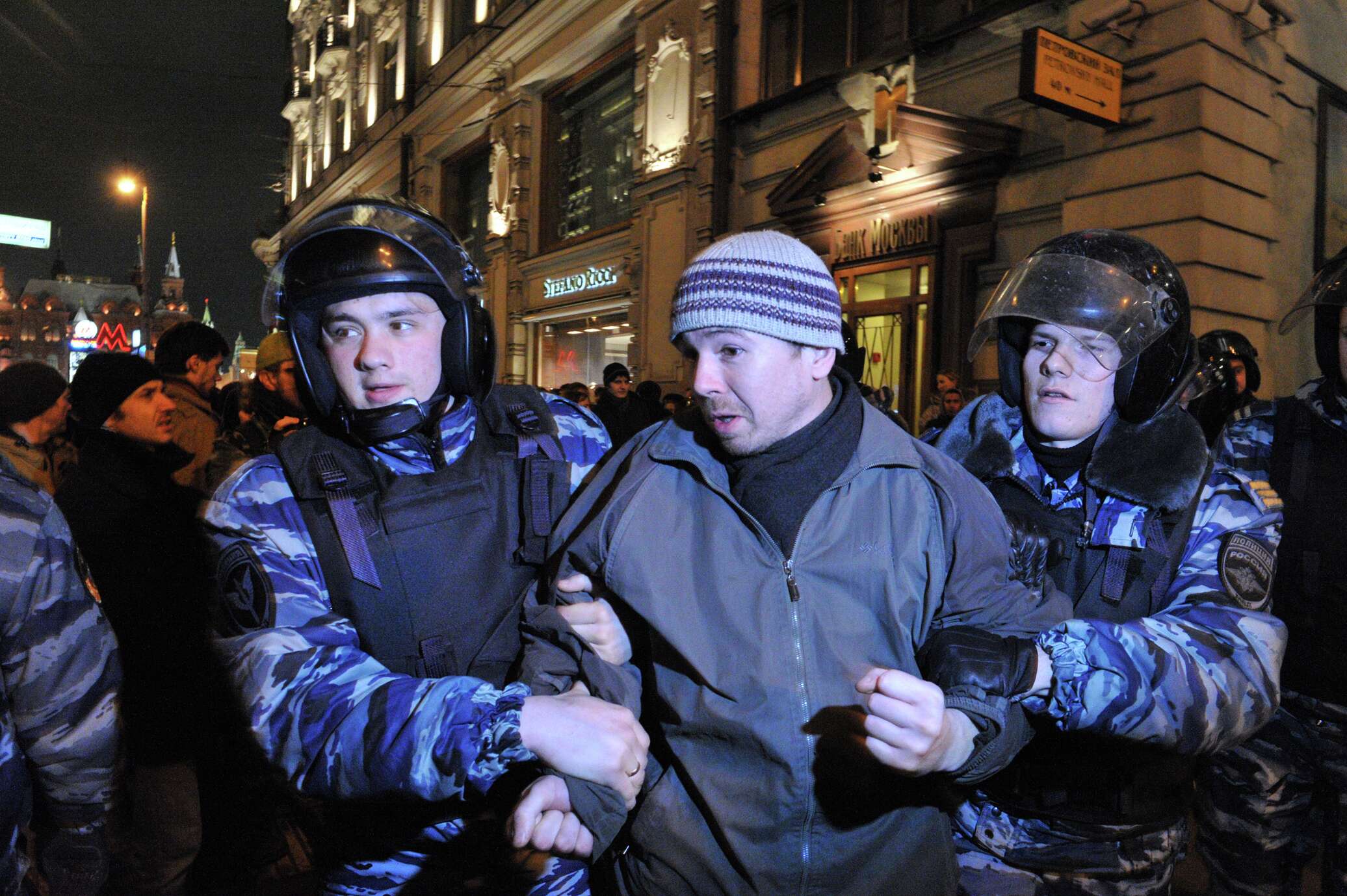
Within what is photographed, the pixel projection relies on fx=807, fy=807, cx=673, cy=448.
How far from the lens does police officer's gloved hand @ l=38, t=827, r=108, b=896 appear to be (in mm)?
1804

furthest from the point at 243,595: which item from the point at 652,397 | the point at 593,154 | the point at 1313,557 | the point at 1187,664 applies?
the point at 593,154

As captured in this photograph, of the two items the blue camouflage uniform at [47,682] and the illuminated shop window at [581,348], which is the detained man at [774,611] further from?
the illuminated shop window at [581,348]

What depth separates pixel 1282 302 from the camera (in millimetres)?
7629

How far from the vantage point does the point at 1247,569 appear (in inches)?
67.9

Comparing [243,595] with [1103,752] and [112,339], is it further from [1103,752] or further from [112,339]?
[112,339]

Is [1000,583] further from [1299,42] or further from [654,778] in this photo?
[1299,42]

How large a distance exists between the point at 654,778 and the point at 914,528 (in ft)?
2.40

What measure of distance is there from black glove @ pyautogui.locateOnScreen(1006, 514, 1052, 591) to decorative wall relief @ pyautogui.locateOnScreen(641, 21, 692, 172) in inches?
470

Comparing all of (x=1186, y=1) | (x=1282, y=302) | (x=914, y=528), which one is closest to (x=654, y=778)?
(x=914, y=528)

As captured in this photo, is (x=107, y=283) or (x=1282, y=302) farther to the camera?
(x=107, y=283)

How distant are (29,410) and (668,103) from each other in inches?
449

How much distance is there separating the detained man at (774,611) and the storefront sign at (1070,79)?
19.7 ft

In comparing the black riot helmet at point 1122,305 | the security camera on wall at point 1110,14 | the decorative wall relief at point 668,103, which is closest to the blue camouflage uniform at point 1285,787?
the black riot helmet at point 1122,305

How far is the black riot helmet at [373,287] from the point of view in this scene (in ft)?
6.09
